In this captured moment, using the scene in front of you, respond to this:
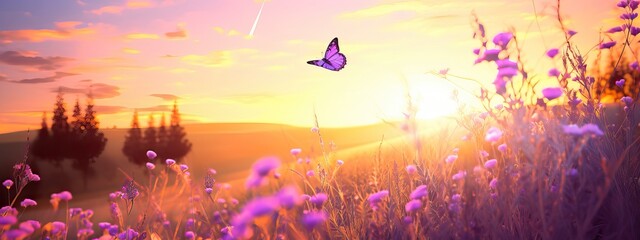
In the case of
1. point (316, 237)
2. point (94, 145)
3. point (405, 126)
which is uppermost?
point (405, 126)

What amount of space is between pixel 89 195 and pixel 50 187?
341 cm

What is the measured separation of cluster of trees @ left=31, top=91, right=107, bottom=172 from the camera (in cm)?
3178

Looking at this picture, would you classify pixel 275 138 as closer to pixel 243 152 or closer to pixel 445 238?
pixel 243 152

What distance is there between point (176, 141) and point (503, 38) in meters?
35.7

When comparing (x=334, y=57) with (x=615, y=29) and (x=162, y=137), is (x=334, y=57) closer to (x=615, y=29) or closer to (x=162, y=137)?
(x=615, y=29)

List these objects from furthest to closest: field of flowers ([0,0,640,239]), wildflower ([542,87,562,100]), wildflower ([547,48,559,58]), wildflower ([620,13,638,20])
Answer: wildflower ([620,13,638,20]) < wildflower ([547,48,559,58]) < wildflower ([542,87,562,100]) < field of flowers ([0,0,640,239])

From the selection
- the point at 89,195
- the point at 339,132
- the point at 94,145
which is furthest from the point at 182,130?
the point at 339,132

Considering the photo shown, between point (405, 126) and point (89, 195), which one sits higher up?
point (405, 126)

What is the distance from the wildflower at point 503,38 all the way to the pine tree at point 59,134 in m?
33.4

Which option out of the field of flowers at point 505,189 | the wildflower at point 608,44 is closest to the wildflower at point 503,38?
the field of flowers at point 505,189

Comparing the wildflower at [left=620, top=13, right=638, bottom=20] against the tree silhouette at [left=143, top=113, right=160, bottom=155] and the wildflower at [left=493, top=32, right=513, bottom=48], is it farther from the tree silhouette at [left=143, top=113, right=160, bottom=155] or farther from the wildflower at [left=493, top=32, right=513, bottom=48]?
the tree silhouette at [left=143, top=113, right=160, bottom=155]

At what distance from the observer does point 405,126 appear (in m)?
2.98

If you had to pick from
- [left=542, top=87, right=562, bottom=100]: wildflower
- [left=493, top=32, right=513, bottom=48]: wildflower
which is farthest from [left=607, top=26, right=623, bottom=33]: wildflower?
[left=542, top=87, right=562, bottom=100]: wildflower

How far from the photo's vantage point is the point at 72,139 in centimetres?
3209
